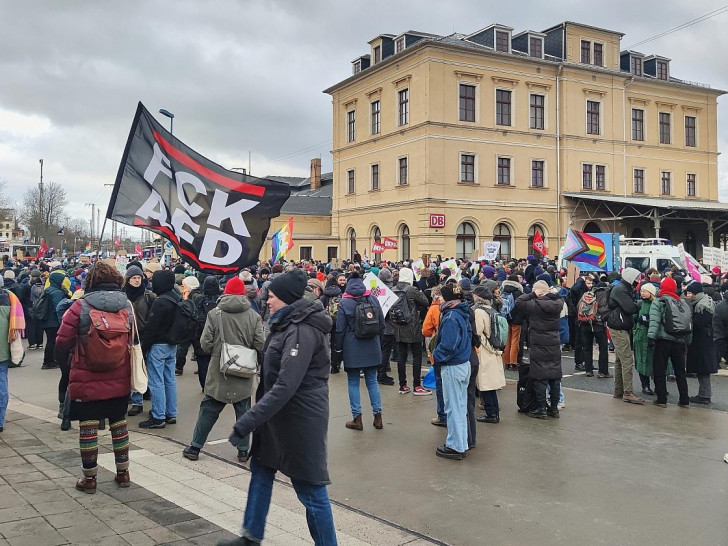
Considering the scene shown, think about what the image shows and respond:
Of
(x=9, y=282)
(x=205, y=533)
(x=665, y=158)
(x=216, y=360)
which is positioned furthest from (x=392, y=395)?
(x=665, y=158)

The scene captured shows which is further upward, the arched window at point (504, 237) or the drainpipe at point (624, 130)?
the drainpipe at point (624, 130)

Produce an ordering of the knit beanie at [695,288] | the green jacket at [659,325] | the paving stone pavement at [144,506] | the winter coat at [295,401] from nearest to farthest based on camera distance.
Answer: the winter coat at [295,401]
the paving stone pavement at [144,506]
the green jacket at [659,325]
the knit beanie at [695,288]

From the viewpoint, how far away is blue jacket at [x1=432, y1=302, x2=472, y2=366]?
6723 millimetres

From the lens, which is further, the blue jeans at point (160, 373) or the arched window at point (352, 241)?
the arched window at point (352, 241)

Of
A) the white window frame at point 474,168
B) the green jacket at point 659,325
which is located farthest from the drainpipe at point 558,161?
the green jacket at point 659,325

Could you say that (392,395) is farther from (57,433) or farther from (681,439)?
(57,433)

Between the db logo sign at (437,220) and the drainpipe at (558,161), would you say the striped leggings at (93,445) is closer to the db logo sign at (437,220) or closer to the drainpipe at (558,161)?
the db logo sign at (437,220)

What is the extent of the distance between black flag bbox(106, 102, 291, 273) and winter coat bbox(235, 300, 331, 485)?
2534 mm

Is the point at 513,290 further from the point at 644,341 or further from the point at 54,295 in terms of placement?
the point at 54,295

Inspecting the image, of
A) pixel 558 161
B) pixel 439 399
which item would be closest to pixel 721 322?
pixel 439 399

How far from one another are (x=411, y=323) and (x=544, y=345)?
249 cm

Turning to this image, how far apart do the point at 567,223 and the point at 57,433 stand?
1411 inches

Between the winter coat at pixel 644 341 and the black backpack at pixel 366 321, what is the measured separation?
4.30 meters

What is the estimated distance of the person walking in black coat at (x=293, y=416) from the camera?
3.90 m
